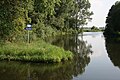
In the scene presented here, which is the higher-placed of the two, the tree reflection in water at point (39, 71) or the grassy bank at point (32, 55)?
the grassy bank at point (32, 55)

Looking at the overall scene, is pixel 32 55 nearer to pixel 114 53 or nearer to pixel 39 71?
pixel 39 71

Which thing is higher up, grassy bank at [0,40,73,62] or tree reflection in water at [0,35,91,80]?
grassy bank at [0,40,73,62]

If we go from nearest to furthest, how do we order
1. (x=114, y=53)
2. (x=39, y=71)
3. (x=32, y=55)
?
(x=39, y=71)
(x=32, y=55)
(x=114, y=53)

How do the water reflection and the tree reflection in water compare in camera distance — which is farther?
the water reflection

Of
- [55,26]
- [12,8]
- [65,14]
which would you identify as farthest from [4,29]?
[65,14]

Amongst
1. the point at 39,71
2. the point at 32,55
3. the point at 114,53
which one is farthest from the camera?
the point at 114,53

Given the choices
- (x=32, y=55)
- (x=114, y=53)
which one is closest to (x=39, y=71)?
(x=32, y=55)

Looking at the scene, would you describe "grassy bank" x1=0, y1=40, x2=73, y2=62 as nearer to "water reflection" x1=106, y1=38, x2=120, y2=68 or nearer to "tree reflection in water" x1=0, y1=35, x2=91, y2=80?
"tree reflection in water" x1=0, y1=35, x2=91, y2=80

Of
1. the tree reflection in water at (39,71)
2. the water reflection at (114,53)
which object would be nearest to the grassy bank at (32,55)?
the tree reflection in water at (39,71)

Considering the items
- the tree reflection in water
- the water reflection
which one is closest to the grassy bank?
the tree reflection in water

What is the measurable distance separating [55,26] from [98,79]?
2514 inches

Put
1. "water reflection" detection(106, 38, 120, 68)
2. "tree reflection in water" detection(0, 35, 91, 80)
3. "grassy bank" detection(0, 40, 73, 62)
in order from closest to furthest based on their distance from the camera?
"tree reflection in water" detection(0, 35, 91, 80)
"grassy bank" detection(0, 40, 73, 62)
"water reflection" detection(106, 38, 120, 68)

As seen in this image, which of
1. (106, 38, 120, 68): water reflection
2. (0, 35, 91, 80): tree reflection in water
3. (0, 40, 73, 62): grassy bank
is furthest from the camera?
(106, 38, 120, 68): water reflection

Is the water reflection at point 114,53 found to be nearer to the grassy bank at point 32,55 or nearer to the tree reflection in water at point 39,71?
the tree reflection in water at point 39,71
